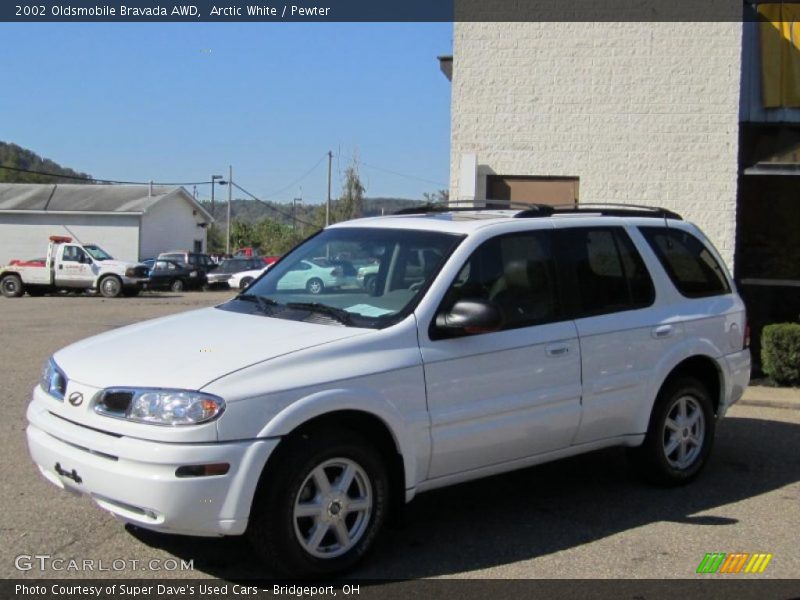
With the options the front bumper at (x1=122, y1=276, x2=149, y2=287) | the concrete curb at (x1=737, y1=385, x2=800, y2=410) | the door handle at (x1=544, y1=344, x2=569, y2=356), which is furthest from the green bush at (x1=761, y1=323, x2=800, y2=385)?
the front bumper at (x1=122, y1=276, x2=149, y2=287)

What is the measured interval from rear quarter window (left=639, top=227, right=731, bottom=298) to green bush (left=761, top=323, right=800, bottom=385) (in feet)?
13.7

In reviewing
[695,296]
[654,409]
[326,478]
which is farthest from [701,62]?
[326,478]

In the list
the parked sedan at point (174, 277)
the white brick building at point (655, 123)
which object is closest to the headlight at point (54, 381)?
the white brick building at point (655, 123)

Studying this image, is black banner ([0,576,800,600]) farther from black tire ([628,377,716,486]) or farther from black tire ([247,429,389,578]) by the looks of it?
black tire ([628,377,716,486])

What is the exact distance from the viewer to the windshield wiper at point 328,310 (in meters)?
4.78

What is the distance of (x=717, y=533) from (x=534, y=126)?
8.36 m

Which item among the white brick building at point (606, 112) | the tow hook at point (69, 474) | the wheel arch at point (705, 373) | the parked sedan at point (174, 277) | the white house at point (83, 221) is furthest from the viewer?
the white house at point (83, 221)

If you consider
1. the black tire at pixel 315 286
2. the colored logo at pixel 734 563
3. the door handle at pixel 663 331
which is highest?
the black tire at pixel 315 286

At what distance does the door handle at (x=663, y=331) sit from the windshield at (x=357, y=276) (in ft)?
5.40

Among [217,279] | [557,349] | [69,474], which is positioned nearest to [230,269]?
[217,279]

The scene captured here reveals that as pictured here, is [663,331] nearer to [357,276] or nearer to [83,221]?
[357,276]

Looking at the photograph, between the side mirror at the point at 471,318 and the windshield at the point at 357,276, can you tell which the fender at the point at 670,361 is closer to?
the side mirror at the point at 471,318

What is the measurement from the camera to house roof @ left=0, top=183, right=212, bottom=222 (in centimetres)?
4847

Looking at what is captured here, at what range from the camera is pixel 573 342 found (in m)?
5.38
